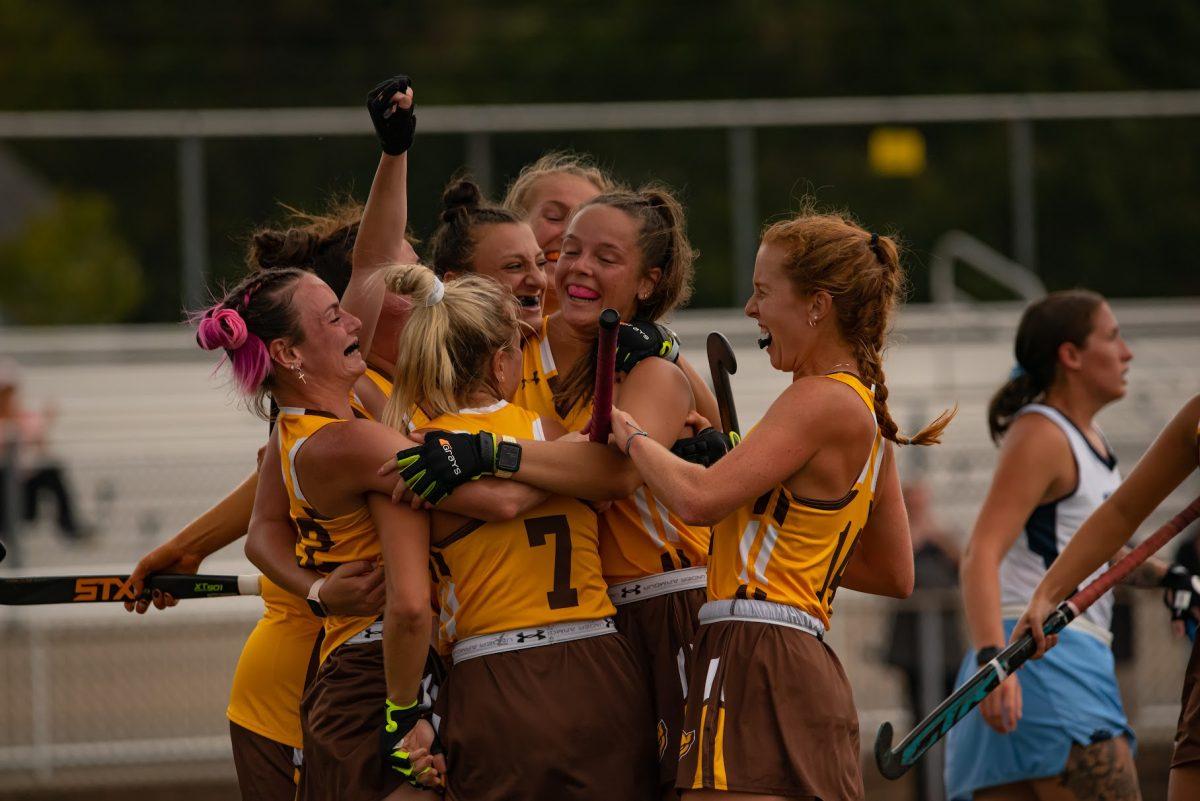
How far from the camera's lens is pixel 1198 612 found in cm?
426

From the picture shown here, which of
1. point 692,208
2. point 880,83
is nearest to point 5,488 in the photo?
→ point 692,208

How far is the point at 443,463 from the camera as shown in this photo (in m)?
3.23

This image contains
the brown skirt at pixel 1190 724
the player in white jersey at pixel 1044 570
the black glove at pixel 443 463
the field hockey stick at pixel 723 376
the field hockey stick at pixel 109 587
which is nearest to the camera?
the black glove at pixel 443 463

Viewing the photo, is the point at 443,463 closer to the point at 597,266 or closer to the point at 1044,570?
the point at 597,266

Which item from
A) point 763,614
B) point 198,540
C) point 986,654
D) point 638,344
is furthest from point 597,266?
point 986,654

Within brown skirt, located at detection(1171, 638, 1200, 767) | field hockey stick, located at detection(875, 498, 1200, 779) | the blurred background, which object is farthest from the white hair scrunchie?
brown skirt, located at detection(1171, 638, 1200, 767)

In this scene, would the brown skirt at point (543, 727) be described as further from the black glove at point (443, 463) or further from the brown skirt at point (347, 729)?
the black glove at point (443, 463)

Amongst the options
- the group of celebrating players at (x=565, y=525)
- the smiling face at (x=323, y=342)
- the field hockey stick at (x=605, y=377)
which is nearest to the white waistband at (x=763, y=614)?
the group of celebrating players at (x=565, y=525)

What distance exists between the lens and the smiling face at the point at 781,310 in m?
3.53

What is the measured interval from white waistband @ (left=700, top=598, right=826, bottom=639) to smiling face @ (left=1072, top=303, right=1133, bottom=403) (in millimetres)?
1678

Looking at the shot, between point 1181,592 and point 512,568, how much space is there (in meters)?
1.98

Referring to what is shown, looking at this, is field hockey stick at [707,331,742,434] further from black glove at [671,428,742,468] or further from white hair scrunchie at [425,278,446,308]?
white hair scrunchie at [425,278,446,308]

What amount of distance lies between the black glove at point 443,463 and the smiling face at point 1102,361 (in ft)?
7.09

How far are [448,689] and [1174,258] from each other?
1070 centimetres
